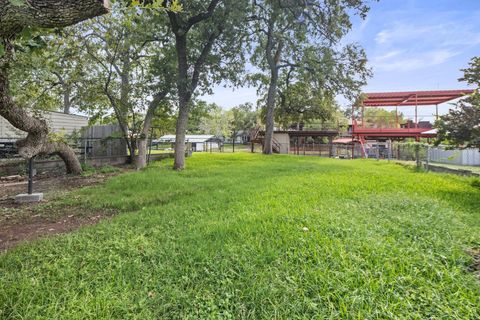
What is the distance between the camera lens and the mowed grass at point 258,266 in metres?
1.55

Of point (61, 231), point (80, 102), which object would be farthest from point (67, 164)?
point (61, 231)

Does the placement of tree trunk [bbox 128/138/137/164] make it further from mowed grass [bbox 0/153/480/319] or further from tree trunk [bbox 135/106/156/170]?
mowed grass [bbox 0/153/480/319]

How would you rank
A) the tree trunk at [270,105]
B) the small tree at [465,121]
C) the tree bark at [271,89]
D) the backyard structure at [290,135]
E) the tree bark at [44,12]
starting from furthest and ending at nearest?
the backyard structure at [290,135], the tree trunk at [270,105], the tree bark at [271,89], the small tree at [465,121], the tree bark at [44,12]

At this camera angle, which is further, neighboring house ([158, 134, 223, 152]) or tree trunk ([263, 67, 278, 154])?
neighboring house ([158, 134, 223, 152])

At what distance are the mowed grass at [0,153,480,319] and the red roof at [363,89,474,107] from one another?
624 inches

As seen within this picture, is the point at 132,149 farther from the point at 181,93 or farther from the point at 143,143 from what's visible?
the point at 181,93

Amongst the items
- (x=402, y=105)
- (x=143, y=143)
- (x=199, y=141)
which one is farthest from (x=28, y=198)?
(x=402, y=105)

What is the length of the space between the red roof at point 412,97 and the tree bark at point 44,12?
57.5ft

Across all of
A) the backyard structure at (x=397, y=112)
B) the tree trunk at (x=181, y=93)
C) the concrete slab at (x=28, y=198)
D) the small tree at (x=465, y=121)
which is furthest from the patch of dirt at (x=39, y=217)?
the backyard structure at (x=397, y=112)

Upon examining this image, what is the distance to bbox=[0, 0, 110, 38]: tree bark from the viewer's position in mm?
1354

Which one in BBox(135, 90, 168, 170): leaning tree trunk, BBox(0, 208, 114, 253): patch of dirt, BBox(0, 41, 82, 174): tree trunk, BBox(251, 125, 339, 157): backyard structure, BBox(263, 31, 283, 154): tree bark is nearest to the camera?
BBox(0, 208, 114, 253): patch of dirt

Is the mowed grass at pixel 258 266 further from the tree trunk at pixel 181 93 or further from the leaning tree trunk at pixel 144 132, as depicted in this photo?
the leaning tree trunk at pixel 144 132

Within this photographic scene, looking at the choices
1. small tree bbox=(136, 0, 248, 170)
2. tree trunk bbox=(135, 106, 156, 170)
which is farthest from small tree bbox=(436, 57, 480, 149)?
tree trunk bbox=(135, 106, 156, 170)

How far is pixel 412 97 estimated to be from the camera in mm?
17375
